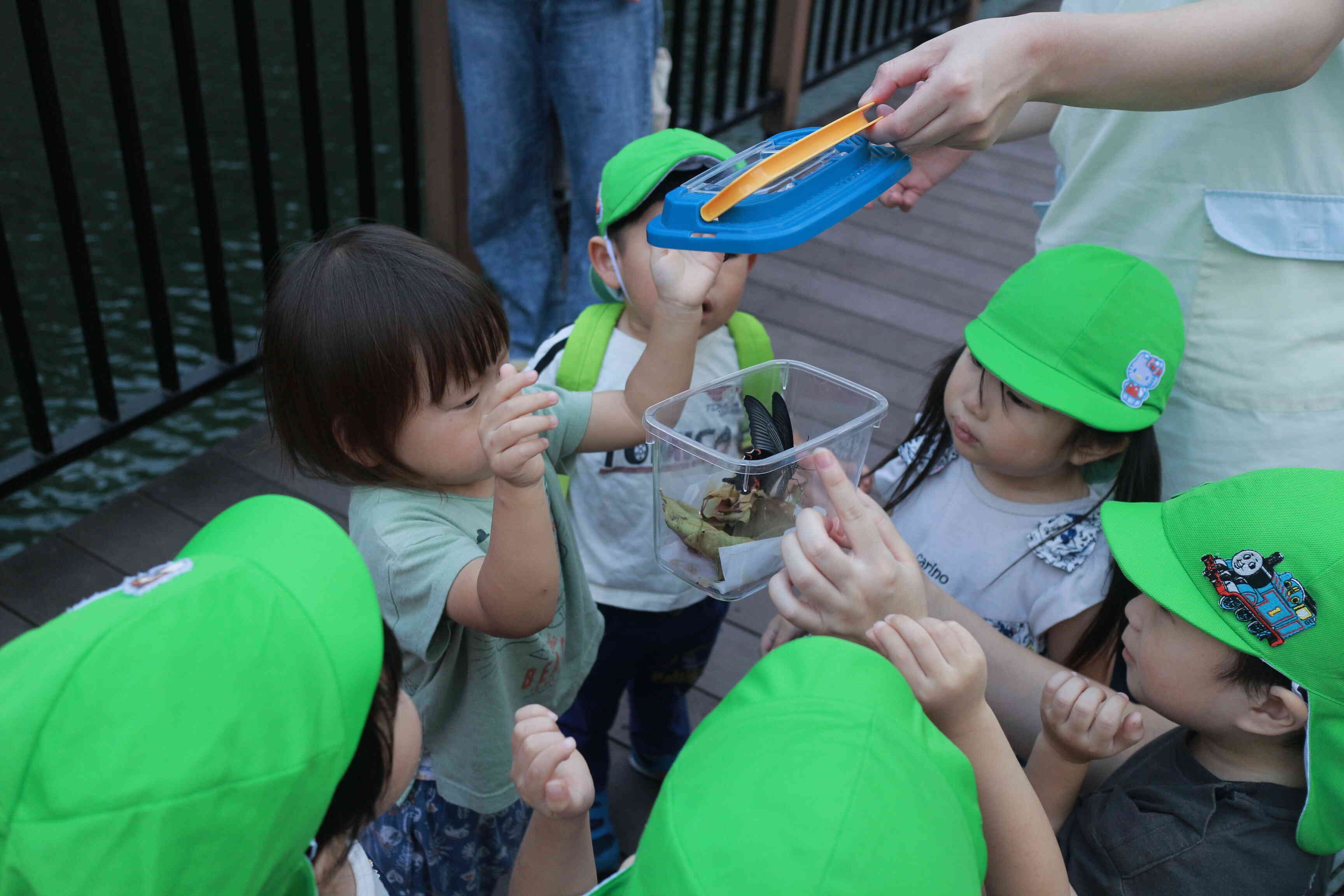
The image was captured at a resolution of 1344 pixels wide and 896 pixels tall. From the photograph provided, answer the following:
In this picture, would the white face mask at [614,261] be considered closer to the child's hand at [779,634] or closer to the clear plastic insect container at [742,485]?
the clear plastic insect container at [742,485]

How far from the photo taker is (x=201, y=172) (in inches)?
83.4

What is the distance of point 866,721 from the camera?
2.16 feet

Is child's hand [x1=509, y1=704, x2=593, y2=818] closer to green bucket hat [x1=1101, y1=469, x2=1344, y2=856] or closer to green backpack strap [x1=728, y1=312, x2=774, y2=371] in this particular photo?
green bucket hat [x1=1101, y1=469, x2=1344, y2=856]

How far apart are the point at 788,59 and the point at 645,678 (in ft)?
9.33

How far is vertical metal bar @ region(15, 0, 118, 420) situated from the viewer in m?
1.75

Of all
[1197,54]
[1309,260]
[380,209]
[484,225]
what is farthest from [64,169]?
[1309,260]

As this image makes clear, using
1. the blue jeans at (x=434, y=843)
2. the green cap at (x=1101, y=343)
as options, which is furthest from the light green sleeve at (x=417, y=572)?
the green cap at (x=1101, y=343)

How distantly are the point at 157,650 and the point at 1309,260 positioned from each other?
4.12 feet

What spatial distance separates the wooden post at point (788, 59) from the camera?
3.74m

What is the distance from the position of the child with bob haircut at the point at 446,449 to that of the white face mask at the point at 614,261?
19cm

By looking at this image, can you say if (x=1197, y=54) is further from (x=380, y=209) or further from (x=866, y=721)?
(x=380, y=209)

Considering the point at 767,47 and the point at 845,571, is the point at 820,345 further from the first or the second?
the point at 845,571

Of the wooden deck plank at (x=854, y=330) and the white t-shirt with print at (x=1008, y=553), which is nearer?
the white t-shirt with print at (x=1008, y=553)

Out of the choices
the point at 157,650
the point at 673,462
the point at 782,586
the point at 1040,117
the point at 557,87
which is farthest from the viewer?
the point at 557,87
